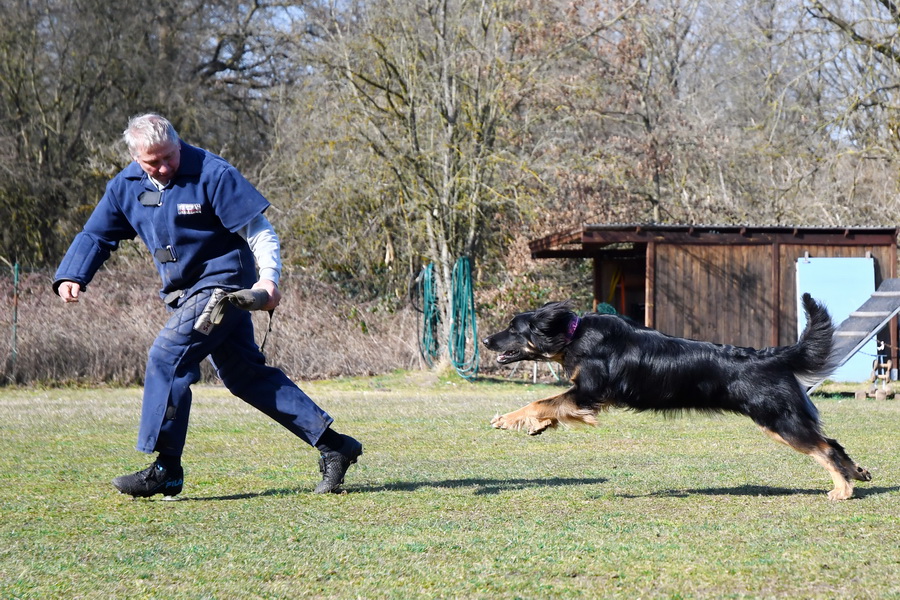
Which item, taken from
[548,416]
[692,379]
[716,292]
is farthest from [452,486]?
[716,292]

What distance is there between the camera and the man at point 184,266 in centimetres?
502

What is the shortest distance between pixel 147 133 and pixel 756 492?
379 centimetres

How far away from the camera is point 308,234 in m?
21.1

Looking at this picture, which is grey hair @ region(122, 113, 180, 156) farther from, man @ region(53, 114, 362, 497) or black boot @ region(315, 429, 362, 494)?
black boot @ region(315, 429, 362, 494)

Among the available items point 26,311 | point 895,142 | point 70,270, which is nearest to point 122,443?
point 70,270

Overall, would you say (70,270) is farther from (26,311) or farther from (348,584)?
(26,311)

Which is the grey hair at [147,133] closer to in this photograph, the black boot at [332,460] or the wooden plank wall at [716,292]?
the black boot at [332,460]

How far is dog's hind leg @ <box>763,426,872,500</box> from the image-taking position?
532 centimetres

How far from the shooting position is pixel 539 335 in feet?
20.5

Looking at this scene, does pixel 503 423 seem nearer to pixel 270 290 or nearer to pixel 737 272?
pixel 270 290

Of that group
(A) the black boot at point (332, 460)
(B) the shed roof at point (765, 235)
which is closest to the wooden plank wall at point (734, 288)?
(B) the shed roof at point (765, 235)

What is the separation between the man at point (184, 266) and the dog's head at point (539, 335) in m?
1.60

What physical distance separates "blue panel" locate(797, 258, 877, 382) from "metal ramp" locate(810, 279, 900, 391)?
2598 millimetres

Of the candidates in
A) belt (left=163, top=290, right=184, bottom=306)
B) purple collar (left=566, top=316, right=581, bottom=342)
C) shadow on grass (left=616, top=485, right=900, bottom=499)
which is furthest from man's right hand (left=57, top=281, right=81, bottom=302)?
shadow on grass (left=616, top=485, right=900, bottom=499)
